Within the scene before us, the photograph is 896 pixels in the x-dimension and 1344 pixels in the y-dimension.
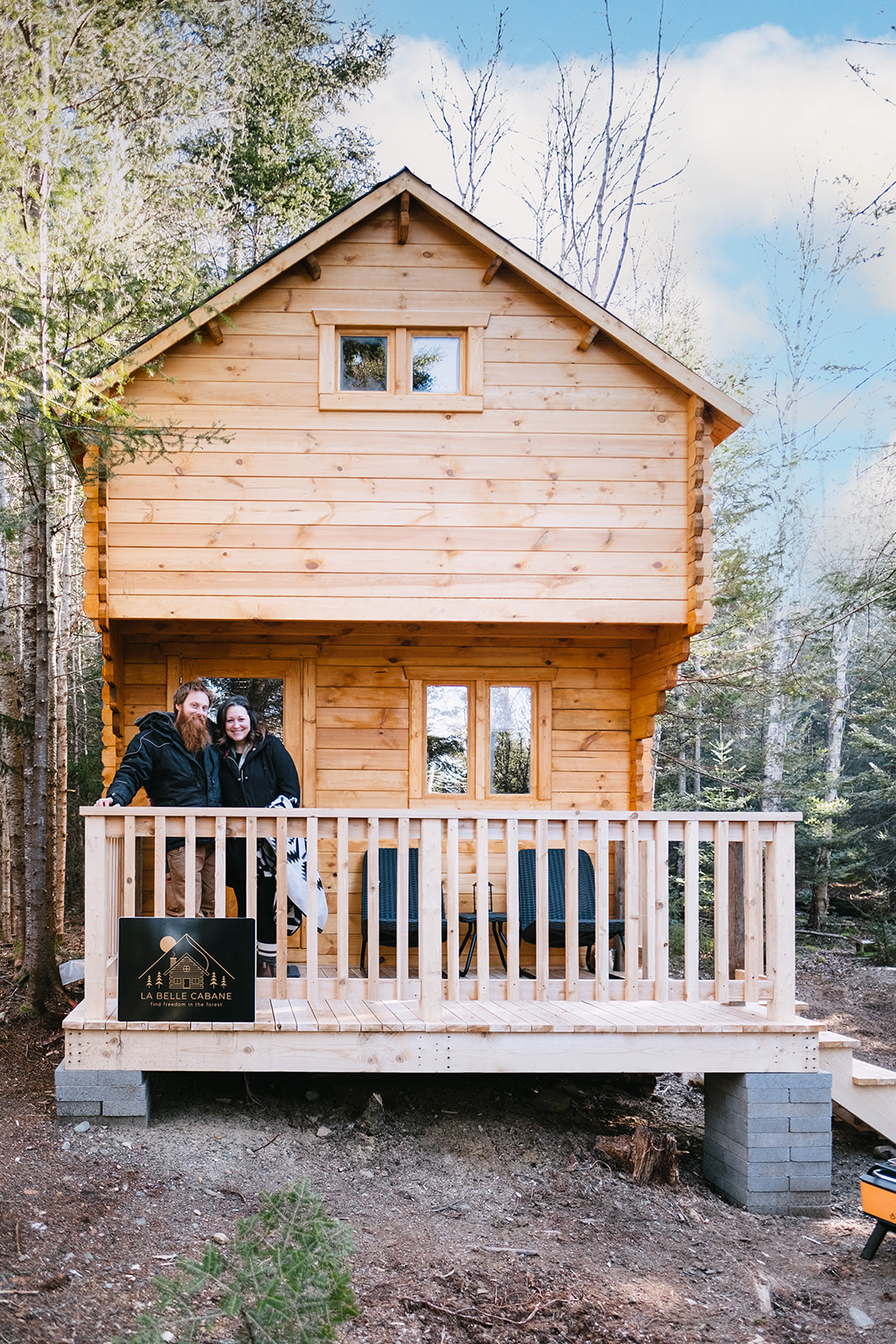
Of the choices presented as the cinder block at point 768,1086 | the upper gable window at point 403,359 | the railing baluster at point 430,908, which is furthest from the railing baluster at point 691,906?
the upper gable window at point 403,359

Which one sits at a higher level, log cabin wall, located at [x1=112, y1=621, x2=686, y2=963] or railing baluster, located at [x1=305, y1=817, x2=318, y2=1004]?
log cabin wall, located at [x1=112, y1=621, x2=686, y2=963]

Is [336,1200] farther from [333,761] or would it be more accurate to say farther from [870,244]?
[870,244]

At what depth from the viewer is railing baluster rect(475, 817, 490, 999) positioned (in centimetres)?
498

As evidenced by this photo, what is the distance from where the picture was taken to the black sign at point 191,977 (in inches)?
185

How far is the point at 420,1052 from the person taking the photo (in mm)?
4824

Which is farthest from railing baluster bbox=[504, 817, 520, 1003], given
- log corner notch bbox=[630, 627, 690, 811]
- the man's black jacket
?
log corner notch bbox=[630, 627, 690, 811]

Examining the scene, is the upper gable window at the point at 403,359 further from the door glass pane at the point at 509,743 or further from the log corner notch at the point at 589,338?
the door glass pane at the point at 509,743

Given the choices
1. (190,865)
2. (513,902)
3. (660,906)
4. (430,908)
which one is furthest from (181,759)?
(660,906)

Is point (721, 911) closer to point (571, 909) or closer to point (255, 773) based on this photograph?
point (571, 909)

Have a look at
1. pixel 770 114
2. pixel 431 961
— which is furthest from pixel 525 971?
pixel 770 114

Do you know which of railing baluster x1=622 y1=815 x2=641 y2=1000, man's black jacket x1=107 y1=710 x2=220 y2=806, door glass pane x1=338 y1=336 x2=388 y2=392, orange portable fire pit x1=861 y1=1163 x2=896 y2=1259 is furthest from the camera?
door glass pane x1=338 y1=336 x2=388 y2=392

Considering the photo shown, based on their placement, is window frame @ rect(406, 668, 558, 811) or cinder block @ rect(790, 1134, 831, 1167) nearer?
cinder block @ rect(790, 1134, 831, 1167)

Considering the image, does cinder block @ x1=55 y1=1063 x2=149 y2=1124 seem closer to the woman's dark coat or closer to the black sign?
the black sign

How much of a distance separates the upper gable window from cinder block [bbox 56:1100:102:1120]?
15.0 feet
